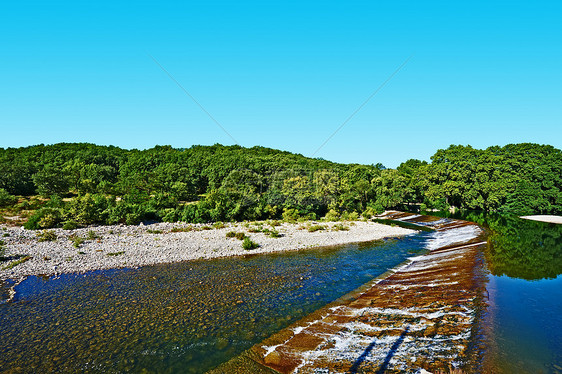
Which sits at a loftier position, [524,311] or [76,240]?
[76,240]

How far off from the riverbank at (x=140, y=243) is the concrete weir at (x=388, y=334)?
15.4 meters

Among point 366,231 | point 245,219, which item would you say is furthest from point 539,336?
point 245,219

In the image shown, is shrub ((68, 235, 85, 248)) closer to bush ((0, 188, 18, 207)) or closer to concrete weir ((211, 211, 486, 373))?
concrete weir ((211, 211, 486, 373))

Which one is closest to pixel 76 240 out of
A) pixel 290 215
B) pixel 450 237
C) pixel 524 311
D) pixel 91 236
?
pixel 91 236

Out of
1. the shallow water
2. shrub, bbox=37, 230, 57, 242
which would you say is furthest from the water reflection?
shrub, bbox=37, 230, 57, 242

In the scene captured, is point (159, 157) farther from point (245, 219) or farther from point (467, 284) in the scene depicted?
point (467, 284)

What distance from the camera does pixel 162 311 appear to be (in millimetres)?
15039

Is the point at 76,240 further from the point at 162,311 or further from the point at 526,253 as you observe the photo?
the point at 526,253

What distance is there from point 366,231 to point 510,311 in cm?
2775

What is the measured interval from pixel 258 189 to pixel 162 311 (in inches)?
1774

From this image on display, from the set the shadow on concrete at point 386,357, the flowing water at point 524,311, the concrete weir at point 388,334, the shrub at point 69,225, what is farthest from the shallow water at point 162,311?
the shrub at point 69,225

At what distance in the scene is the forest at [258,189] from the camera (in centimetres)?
4103

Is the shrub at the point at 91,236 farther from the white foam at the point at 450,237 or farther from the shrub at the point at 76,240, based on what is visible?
the white foam at the point at 450,237

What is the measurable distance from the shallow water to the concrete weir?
119 cm
